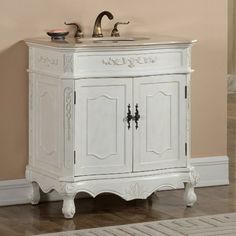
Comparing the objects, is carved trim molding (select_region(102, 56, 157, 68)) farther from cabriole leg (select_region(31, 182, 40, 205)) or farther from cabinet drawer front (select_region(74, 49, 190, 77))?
cabriole leg (select_region(31, 182, 40, 205))

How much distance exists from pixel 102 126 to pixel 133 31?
74 centimetres

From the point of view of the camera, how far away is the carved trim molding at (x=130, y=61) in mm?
4434

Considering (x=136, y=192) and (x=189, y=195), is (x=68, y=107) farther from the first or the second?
(x=189, y=195)

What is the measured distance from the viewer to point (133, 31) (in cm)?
496

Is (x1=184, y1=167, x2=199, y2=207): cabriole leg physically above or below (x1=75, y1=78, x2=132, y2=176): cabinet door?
below

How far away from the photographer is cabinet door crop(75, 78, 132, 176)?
14.5 feet

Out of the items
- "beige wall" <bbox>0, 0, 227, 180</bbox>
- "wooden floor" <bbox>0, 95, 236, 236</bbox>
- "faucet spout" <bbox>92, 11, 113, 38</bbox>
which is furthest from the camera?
"faucet spout" <bbox>92, 11, 113, 38</bbox>

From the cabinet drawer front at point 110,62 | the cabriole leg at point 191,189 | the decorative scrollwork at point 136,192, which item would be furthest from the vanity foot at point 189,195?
the cabinet drawer front at point 110,62

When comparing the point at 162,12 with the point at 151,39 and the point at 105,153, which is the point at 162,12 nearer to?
the point at 151,39

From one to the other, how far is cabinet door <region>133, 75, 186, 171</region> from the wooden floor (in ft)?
0.76

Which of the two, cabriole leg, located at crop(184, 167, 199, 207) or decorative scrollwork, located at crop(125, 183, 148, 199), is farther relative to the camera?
cabriole leg, located at crop(184, 167, 199, 207)

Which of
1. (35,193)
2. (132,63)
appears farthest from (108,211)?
(132,63)

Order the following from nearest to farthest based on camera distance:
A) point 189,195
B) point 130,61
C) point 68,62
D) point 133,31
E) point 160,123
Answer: point 68,62, point 130,61, point 160,123, point 189,195, point 133,31

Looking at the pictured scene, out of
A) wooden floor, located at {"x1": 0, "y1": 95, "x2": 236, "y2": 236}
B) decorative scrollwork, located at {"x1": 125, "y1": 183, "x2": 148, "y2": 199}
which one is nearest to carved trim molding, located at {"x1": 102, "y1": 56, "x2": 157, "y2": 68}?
decorative scrollwork, located at {"x1": 125, "y1": 183, "x2": 148, "y2": 199}
